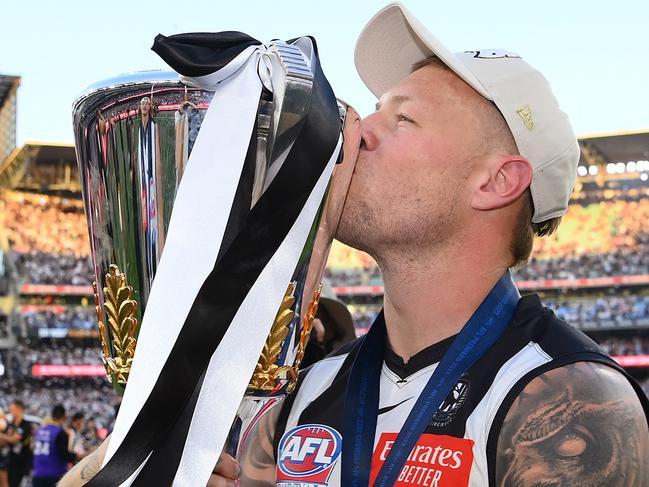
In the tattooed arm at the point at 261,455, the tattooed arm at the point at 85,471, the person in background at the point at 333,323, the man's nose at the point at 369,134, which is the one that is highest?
the man's nose at the point at 369,134

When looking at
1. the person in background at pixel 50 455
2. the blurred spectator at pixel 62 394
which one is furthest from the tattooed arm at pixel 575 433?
the blurred spectator at pixel 62 394

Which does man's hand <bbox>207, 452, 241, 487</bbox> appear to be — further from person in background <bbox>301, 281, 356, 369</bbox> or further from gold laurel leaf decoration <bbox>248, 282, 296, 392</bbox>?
person in background <bbox>301, 281, 356, 369</bbox>

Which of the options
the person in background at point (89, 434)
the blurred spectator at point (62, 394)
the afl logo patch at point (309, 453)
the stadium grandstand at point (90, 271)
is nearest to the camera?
the afl logo patch at point (309, 453)

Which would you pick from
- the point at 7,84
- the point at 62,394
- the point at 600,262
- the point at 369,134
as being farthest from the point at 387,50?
the point at 7,84

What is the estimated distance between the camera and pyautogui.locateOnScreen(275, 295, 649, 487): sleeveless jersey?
58.2 inches

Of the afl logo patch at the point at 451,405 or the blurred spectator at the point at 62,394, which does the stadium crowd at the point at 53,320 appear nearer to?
the blurred spectator at the point at 62,394

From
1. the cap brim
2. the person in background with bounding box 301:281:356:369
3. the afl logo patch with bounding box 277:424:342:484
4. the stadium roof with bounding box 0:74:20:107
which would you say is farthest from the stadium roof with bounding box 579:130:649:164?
the afl logo patch with bounding box 277:424:342:484

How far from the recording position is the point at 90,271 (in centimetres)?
3198

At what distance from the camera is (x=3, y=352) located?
101 ft

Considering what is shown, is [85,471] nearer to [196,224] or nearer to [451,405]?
[196,224]

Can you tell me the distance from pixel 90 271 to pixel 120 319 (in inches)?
1248

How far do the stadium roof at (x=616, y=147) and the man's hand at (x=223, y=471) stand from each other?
104 ft

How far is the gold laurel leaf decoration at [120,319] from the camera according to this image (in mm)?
1330

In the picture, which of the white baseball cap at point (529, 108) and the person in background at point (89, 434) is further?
the person in background at point (89, 434)
